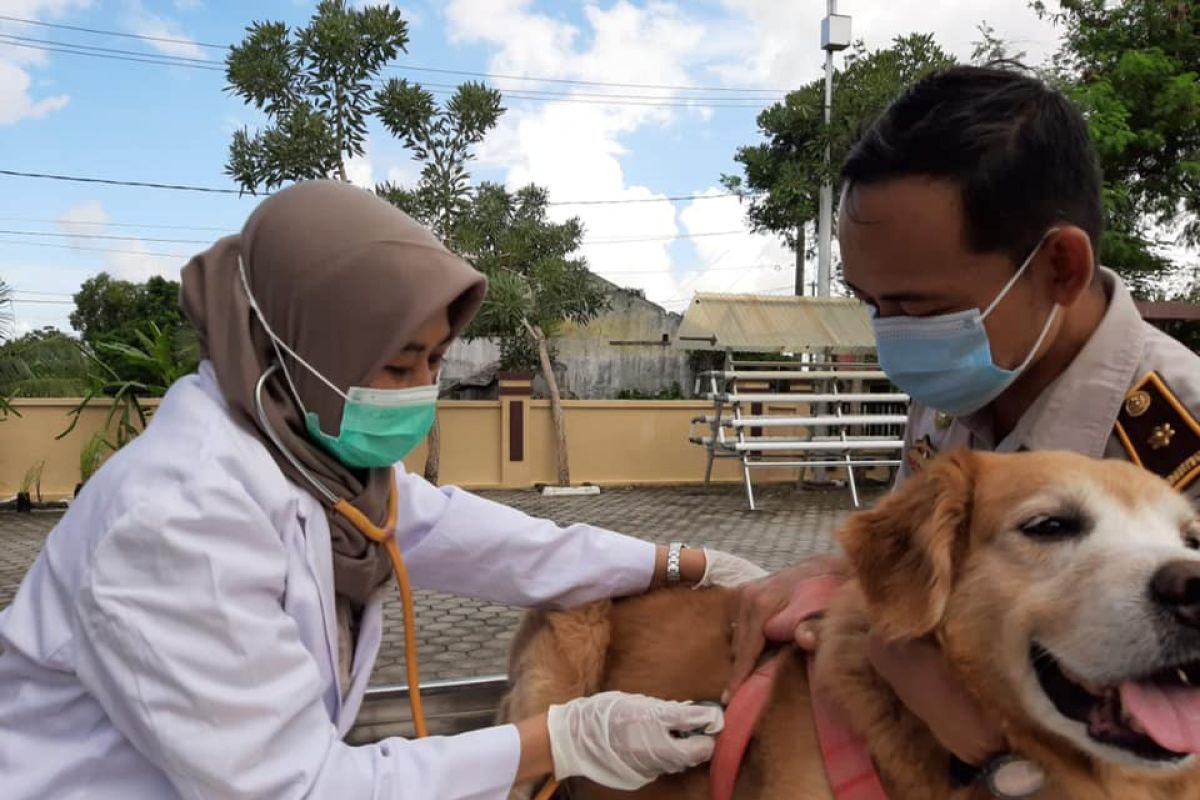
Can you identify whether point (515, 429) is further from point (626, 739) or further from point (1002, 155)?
point (1002, 155)

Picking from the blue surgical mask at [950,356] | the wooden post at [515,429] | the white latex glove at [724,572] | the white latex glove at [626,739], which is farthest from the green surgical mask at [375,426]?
the wooden post at [515,429]

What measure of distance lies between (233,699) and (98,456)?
13863mm

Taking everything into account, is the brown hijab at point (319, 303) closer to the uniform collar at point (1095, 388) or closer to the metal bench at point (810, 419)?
the uniform collar at point (1095, 388)

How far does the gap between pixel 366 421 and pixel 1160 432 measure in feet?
5.86

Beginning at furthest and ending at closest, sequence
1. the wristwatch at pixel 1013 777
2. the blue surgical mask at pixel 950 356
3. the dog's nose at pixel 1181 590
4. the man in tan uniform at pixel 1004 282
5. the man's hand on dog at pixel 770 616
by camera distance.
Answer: the man's hand on dog at pixel 770 616, the blue surgical mask at pixel 950 356, the man in tan uniform at pixel 1004 282, the wristwatch at pixel 1013 777, the dog's nose at pixel 1181 590

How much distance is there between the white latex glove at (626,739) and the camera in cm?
210

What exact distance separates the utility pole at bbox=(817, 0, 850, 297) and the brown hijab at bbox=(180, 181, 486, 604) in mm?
14838

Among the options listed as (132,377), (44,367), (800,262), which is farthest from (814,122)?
(44,367)

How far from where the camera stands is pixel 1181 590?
1483mm

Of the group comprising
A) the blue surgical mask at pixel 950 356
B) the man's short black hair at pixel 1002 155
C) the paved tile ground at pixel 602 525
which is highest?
the man's short black hair at pixel 1002 155

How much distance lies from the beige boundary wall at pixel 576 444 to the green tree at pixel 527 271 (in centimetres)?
44

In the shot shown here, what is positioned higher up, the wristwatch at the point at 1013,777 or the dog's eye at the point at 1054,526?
the dog's eye at the point at 1054,526

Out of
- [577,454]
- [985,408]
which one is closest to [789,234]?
[577,454]

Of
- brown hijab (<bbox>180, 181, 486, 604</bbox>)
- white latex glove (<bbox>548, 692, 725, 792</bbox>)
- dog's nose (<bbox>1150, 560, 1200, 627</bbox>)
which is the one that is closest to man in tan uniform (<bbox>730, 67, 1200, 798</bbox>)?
white latex glove (<bbox>548, 692, 725, 792</bbox>)
